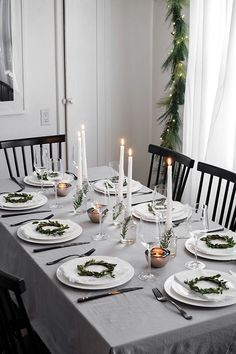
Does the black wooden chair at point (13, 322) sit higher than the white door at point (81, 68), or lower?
lower

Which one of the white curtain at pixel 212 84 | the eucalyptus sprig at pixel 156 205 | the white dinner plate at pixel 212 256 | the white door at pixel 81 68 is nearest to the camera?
the white dinner plate at pixel 212 256

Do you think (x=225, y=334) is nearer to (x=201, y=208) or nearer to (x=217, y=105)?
(x=201, y=208)

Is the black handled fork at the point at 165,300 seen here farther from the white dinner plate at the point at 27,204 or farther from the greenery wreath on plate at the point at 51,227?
the white dinner plate at the point at 27,204

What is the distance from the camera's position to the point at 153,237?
102 inches

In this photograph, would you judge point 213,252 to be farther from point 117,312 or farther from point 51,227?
point 51,227

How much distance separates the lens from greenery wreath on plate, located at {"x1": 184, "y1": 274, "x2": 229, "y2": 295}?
79.4 inches

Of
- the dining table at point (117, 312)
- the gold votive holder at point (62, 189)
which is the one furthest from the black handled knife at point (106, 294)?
the gold votive holder at point (62, 189)

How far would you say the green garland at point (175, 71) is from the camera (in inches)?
160

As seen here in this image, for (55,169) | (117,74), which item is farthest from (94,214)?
(117,74)

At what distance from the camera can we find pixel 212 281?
2119 millimetres

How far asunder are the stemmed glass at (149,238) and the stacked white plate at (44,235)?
11.2 inches

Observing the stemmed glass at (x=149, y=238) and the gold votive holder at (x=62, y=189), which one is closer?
the stemmed glass at (x=149, y=238)

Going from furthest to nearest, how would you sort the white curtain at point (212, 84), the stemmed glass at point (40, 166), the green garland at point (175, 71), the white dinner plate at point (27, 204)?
the green garland at point (175, 71)
the white curtain at point (212, 84)
the stemmed glass at point (40, 166)
the white dinner plate at point (27, 204)

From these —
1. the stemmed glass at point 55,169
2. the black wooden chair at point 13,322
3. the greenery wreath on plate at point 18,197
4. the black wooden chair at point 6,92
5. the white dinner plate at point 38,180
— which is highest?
the black wooden chair at point 6,92
